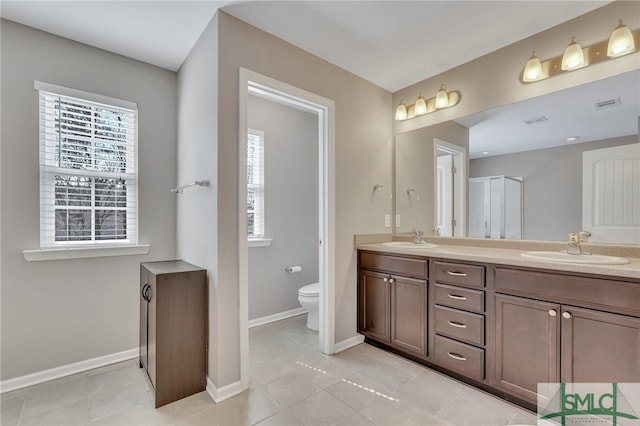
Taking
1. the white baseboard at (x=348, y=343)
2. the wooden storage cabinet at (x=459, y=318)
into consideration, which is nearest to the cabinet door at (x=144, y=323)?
the white baseboard at (x=348, y=343)

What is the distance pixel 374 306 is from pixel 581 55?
2300 millimetres

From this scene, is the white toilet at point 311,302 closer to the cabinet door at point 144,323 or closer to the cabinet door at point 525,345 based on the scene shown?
the cabinet door at point 144,323

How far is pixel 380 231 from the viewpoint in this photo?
2.93 metres

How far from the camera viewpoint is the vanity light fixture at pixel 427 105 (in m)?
2.58

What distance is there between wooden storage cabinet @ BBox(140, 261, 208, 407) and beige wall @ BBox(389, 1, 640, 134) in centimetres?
242

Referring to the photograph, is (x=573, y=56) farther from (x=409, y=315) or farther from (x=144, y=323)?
(x=144, y=323)

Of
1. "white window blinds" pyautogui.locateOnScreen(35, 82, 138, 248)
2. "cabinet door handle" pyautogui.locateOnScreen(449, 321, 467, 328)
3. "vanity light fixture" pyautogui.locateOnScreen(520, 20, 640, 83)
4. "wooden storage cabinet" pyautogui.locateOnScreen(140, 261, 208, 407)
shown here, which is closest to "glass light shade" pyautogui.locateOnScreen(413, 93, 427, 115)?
"vanity light fixture" pyautogui.locateOnScreen(520, 20, 640, 83)

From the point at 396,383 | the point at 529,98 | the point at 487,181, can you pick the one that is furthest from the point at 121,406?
the point at 529,98

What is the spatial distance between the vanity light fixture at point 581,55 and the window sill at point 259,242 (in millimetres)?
A: 2667

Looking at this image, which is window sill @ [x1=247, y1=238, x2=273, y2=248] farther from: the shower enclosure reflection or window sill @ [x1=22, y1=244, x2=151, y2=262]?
the shower enclosure reflection

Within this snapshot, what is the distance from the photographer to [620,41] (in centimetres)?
170

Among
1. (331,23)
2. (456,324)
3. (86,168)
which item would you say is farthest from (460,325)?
(86,168)

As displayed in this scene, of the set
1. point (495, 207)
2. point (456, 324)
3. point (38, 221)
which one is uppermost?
point (495, 207)

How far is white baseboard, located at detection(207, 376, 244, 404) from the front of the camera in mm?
1849
